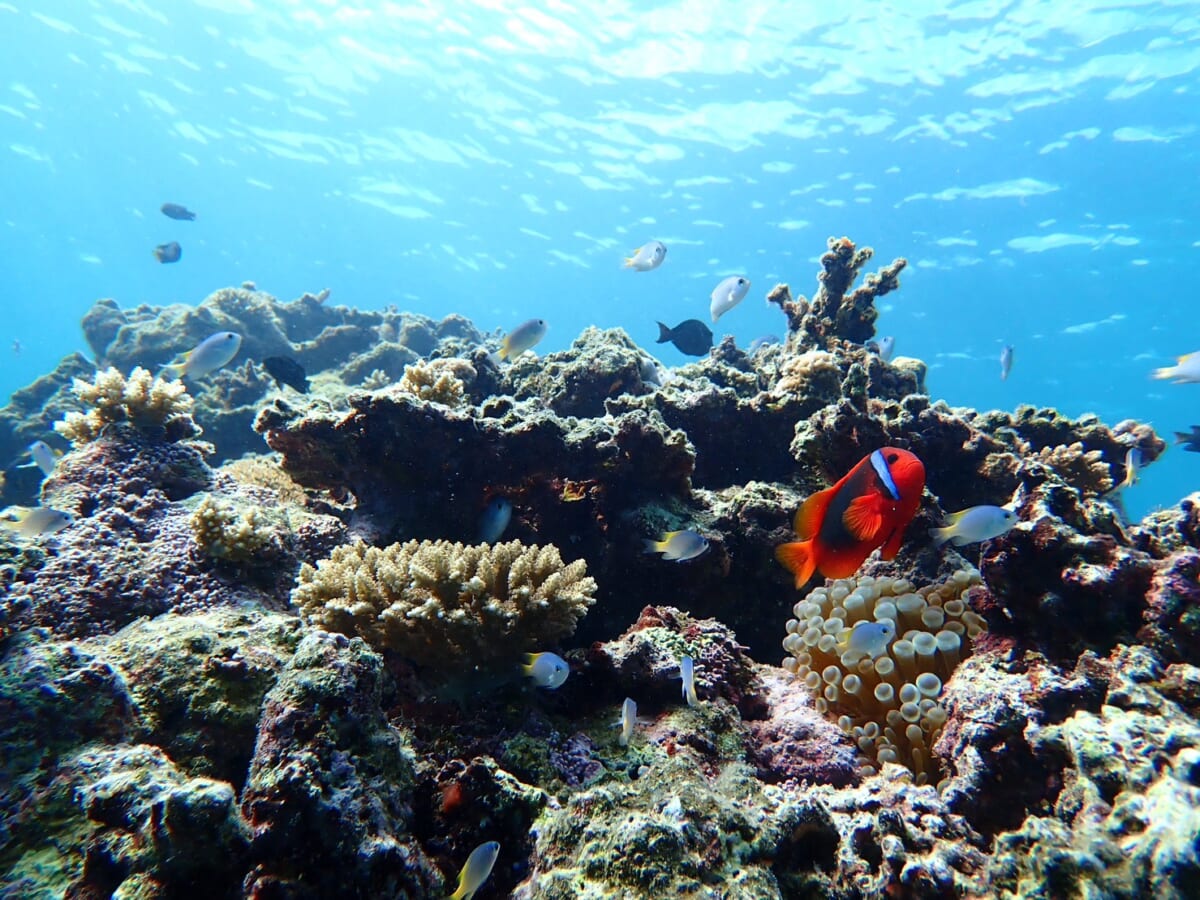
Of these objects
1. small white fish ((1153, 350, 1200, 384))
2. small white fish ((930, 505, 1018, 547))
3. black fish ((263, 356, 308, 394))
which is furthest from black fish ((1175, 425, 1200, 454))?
black fish ((263, 356, 308, 394))

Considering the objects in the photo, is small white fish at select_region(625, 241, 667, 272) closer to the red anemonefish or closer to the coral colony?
the coral colony

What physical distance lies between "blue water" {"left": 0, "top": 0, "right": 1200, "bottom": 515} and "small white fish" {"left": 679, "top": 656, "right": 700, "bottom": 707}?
12344mm

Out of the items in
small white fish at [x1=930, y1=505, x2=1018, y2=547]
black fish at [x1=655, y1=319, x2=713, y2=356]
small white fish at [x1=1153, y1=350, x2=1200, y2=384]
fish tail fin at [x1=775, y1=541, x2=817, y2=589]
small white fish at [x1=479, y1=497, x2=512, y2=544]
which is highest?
black fish at [x1=655, y1=319, x2=713, y2=356]

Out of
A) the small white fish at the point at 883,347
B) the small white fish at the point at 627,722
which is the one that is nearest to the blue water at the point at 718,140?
the small white fish at the point at 883,347

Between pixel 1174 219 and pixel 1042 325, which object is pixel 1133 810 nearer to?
pixel 1174 219

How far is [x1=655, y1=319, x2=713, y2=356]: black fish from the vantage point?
768cm

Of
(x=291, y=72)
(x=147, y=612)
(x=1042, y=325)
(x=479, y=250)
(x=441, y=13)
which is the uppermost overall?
(x=479, y=250)

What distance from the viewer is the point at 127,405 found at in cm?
440

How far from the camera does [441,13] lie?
2378cm

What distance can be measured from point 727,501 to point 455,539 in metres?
2.32

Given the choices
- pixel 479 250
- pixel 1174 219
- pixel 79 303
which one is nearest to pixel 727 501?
pixel 1174 219

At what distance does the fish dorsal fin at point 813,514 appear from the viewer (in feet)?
8.27

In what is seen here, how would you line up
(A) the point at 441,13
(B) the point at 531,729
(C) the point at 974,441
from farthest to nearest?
(A) the point at 441,13 < (C) the point at 974,441 < (B) the point at 531,729

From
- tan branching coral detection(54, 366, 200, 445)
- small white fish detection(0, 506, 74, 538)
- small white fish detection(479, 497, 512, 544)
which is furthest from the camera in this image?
tan branching coral detection(54, 366, 200, 445)
